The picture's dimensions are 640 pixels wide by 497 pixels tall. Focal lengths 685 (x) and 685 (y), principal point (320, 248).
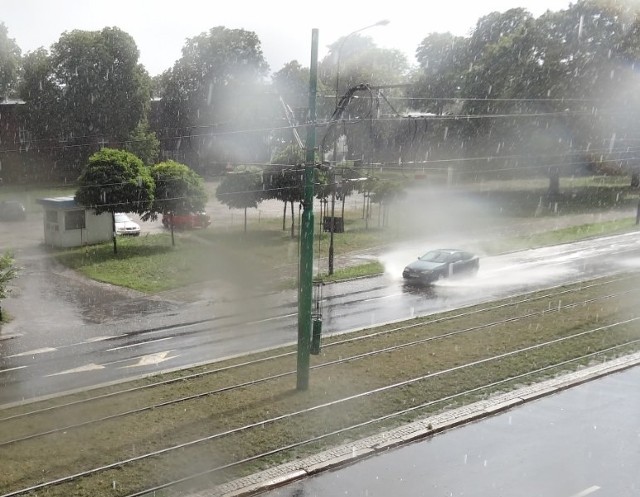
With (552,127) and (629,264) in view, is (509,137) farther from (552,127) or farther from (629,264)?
(629,264)

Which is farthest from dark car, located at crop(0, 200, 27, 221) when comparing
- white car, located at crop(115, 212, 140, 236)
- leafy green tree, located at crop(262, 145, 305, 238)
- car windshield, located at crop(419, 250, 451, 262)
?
car windshield, located at crop(419, 250, 451, 262)

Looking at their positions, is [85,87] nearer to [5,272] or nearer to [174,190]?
[174,190]

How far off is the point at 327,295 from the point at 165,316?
18.7ft

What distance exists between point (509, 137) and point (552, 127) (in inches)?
139

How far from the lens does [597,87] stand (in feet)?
150

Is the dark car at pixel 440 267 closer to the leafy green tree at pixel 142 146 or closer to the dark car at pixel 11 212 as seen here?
the dark car at pixel 11 212

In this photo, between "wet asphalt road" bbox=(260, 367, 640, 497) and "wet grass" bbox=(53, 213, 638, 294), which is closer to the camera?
"wet asphalt road" bbox=(260, 367, 640, 497)

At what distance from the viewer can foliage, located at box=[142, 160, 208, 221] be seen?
30000 mm

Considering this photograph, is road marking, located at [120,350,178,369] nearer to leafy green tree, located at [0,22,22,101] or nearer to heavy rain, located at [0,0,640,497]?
heavy rain, located at [0,0,640,497]

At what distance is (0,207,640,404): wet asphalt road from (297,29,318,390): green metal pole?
3.47 metres

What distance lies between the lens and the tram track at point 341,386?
36.0 ft

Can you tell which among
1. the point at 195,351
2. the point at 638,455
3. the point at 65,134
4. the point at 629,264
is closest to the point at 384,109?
the point at 65,134

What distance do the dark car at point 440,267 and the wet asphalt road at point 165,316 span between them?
1.35ft

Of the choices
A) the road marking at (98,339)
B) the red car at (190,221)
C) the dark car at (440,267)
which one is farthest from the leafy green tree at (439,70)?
the road marking at (98,339)
